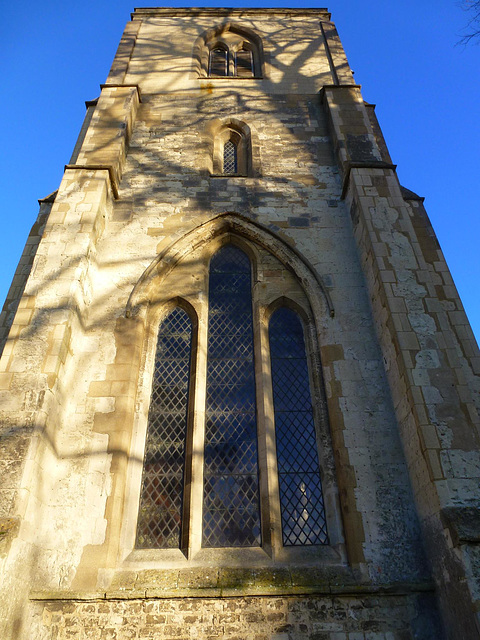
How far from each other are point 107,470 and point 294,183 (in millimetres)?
5410

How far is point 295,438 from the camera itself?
5.71 m

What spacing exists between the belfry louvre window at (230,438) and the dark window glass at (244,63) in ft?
21.1

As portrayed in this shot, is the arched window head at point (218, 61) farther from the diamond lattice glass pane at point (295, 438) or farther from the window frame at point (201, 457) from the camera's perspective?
the diamond lattice glass pane at point (295, 438)

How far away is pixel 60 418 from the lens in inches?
209

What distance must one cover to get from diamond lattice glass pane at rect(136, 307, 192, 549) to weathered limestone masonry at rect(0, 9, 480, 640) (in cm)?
10

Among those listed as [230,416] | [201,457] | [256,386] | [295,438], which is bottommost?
[201,457]

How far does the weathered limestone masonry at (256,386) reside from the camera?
4.34 metres

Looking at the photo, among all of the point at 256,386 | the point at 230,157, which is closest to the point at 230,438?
the point at 256,386

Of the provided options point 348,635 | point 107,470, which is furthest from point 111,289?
point 348,635

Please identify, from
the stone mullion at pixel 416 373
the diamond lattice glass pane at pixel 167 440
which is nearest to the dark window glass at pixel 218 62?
the stone mullion at pixel 416 373

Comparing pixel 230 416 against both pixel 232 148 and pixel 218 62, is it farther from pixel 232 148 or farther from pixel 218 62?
pixel 218 62

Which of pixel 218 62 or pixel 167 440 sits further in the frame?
pixel 218 62

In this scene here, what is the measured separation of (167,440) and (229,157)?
5.73 m

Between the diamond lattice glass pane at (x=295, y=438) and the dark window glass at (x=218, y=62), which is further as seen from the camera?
the dark window glass at (x=218, y=62)
